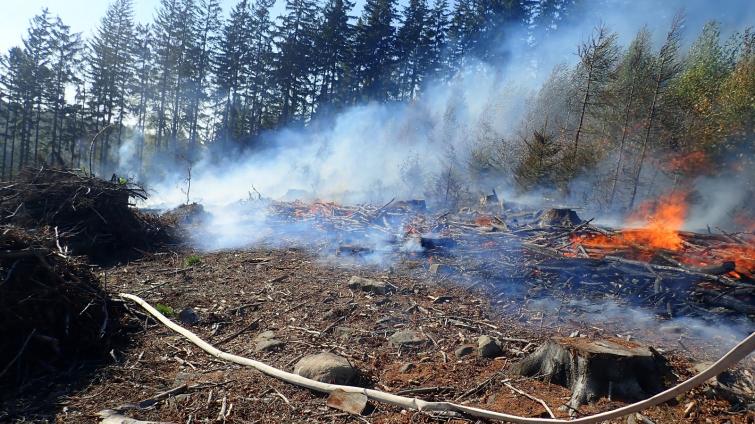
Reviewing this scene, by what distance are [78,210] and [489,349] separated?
10701 millimetres

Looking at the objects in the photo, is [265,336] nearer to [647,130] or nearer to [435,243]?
[435,243]

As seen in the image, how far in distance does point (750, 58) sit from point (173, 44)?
1710 inches

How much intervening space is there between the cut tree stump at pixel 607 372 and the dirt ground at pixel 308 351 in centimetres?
13

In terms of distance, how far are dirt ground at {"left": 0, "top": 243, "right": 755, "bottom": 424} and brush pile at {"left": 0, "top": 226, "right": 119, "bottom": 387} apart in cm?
37

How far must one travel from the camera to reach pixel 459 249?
994 centimetres

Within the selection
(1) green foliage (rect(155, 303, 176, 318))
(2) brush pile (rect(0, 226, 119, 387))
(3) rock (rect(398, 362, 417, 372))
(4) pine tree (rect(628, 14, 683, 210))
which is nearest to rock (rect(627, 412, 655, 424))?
(3) rock (rect(398, 362, 417, 372))

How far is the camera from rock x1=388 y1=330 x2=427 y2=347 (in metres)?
5.37

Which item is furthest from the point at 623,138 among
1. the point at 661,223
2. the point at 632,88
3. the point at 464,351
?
the point at 464,351

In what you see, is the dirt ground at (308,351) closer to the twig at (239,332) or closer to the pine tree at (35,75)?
the twig at (239,332)

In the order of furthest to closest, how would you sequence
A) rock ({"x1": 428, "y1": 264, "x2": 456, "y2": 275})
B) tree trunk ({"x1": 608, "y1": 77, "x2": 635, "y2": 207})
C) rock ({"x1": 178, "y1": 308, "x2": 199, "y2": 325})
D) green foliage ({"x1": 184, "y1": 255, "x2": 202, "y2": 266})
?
tree trunk ({"x1": 608, "y1": 77, "x2": 635, "y2": 207}) → green foliage ({"x1": 184, "y1": 255, "x2": 202, "y2": 266}) → rock ({"x1": 428, "y1": 264, "x2": 456, "y2": 275}) → rock ({"x1": 178, "y1": 308, "x2": 199, "y2": 325})

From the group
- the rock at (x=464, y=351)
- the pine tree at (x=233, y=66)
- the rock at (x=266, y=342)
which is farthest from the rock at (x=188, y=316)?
Answer: the pine tree at (x=233, y=66)

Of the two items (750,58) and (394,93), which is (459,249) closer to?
(750,58)

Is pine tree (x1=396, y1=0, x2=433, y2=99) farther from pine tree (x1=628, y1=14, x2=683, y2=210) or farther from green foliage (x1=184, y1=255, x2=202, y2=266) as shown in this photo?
green foliage (x1=184, y1=255, x2=202, y2=266)

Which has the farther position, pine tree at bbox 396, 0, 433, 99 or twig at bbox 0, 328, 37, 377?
pine tree at bbox 396, 0, 433, 99
